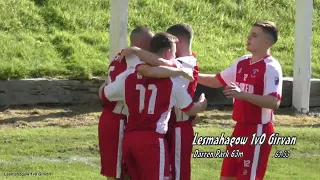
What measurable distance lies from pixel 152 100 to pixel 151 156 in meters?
0.43

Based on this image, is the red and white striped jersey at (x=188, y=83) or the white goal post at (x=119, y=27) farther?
the white goal post at (x=119, y=27)

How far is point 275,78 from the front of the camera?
242 inches

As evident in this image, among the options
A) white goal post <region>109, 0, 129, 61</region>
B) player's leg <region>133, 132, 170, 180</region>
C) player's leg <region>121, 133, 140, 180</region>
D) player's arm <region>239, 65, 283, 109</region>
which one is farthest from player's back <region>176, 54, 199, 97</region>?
white goal post <region>109, 0, 129, 61</region>

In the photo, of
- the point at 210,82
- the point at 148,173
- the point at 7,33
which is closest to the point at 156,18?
the point at 7,33

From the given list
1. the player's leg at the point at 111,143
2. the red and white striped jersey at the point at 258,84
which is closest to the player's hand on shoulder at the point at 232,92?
the red and white striped jersey at the point at 258,84

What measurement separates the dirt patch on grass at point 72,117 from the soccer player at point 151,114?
17.8ft

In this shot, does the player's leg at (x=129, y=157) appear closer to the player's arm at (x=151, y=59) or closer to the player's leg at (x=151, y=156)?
the player's leg at (x=151, y=156)

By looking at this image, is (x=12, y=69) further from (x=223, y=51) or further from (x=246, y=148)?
(x=246, y=148)

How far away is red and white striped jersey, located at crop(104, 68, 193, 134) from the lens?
19.1ft

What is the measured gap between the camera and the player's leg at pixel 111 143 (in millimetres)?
6441

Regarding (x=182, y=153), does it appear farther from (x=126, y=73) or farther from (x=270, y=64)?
(x=270, y=64)

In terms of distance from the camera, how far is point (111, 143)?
6465 mm

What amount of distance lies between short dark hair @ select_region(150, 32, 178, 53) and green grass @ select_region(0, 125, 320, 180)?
2808 mm

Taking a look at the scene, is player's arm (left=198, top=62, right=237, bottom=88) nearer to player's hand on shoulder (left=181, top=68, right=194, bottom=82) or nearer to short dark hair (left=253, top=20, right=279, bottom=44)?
short dark hair (left=253, top=20, right=279, bottom=44)
